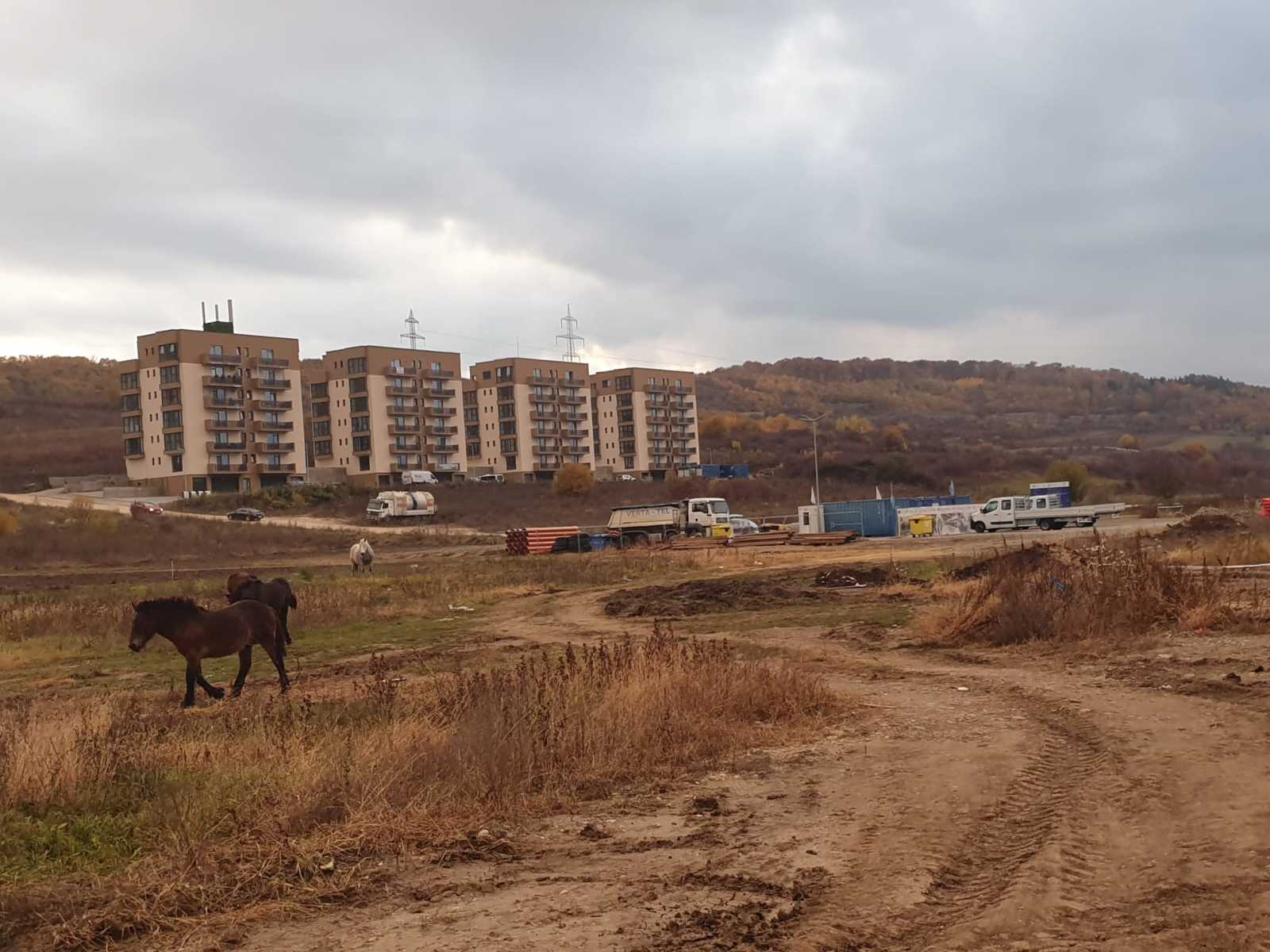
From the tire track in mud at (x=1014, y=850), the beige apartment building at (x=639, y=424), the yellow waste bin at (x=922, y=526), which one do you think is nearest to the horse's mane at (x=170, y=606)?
the tire track in mud at (x=1014, y=850)

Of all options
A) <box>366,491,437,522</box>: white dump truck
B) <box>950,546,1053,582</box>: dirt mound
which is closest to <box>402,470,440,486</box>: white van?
<box>366,491,437,522</box>: white dump truck

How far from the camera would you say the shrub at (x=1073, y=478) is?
3750 inches

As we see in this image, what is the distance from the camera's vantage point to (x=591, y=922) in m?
6.05

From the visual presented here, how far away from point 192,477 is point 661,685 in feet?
385

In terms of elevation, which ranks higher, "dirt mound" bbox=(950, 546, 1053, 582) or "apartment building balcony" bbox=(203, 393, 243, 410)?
"apartment building balcony" bbox=(203, 393, 243, 410)

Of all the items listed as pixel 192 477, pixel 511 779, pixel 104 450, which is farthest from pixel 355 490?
pixel 511 779

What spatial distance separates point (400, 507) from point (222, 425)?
3455 cm

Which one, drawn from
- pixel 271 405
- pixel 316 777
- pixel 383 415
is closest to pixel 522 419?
pixel 383 415

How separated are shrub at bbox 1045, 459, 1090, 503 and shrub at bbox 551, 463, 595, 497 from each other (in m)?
44.7

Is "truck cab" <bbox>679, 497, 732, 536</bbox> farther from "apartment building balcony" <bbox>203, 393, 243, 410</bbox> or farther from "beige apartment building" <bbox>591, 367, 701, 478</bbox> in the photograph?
"beige apartment building" <bbox>591, 367, 701, 478</bbox>

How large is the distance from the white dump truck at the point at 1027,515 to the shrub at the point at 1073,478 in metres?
33.2

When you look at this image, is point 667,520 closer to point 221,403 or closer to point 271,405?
point 221,403

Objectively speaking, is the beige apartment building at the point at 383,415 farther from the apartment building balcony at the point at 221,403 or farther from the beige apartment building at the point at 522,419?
the apartment building balcony at the point at 221,403

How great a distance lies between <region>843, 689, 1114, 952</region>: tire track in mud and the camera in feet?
18.9
